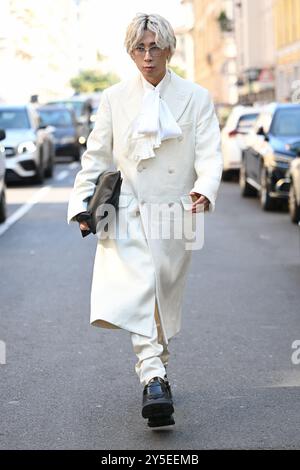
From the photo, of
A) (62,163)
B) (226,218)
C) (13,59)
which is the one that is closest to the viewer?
(226,218)

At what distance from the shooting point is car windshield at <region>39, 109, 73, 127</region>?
116ft

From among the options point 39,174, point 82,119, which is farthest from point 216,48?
point 39,174

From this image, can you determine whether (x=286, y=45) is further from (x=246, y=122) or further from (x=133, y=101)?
(x=133, y=101)

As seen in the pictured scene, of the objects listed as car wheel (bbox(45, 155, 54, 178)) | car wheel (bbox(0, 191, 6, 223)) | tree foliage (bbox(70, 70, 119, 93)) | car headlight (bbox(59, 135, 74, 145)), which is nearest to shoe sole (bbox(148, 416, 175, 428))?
car wheel (bbox(0, 191, 6, 223))

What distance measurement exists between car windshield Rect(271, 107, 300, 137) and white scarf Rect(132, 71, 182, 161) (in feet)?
42.5

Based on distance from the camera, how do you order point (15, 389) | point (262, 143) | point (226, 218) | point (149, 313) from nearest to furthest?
1. point (149, 313)
2. point (15, 389)
3. point (226, 218)
4. point (262, 143)

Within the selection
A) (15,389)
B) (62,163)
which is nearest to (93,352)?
(15,389)

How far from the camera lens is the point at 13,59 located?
95.8 metres

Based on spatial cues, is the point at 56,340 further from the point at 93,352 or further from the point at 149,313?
the point at 149,313

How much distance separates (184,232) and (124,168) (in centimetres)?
41

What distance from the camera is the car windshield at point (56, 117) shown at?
3550 centimetres

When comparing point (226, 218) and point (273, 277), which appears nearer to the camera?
point (273, 277)

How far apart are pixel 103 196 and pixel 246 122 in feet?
62.6

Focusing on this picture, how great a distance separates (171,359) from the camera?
7.57 metres
